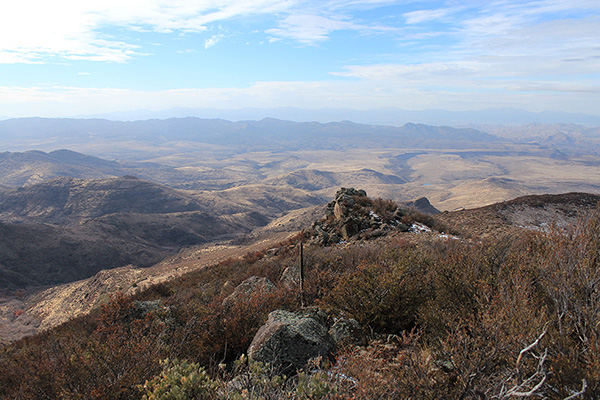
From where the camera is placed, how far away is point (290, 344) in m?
4.13

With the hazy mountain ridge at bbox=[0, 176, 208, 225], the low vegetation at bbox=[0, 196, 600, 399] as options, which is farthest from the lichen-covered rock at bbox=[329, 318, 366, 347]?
the hazy mountain ridge at bbox=[0, 176, 208, 225]

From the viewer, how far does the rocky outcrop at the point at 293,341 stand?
13.3 feet

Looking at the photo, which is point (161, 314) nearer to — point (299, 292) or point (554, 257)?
point (299, 292)

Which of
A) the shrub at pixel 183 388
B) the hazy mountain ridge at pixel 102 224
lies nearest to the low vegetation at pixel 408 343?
the shrub at pixel 183 388

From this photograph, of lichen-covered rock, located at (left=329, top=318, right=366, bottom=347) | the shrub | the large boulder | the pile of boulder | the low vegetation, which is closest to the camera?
the low vegetation

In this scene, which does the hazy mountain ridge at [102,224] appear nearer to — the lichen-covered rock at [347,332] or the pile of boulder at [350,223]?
the pile of boulder at [350,223]

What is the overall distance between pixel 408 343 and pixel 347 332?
126 centimetres

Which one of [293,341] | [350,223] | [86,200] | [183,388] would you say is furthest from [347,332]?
[86,200]

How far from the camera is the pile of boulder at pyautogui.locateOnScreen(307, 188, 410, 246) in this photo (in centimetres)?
1423

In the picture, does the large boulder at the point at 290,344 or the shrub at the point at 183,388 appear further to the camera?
the large boulder at the point at 290,344

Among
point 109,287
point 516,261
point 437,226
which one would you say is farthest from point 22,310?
point 516,261

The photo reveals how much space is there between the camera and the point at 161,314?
6.12 meters

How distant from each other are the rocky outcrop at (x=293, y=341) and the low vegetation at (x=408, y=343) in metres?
0.19

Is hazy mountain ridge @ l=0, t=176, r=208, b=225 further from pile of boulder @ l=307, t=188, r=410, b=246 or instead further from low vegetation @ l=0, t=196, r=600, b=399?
low vegetation @ l=0, t=196, r=600, b=399
